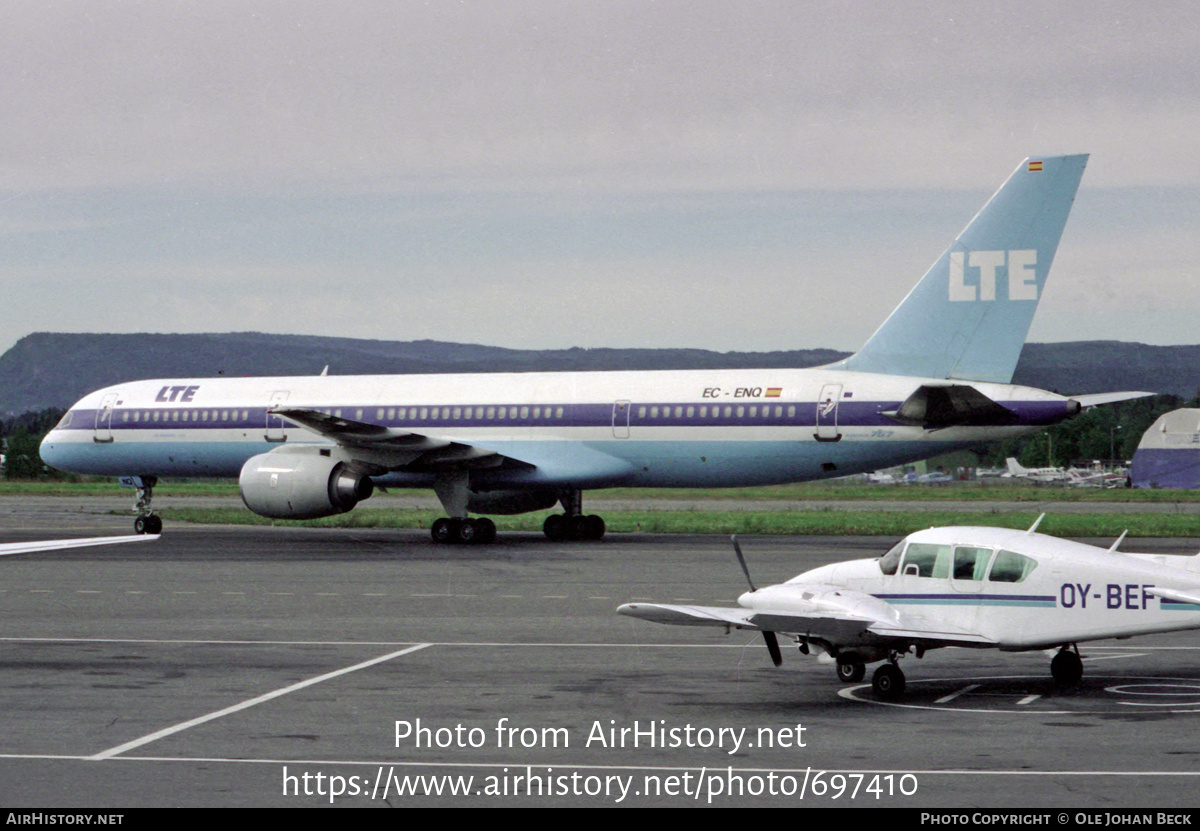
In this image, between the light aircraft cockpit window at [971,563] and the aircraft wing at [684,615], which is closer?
the aircraft wing at [684,615]

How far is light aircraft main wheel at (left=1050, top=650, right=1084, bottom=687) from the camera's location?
16.0 m

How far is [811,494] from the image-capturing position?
90.0 m

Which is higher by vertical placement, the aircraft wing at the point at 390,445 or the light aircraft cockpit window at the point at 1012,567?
the aircraft wing at the point at 390,445

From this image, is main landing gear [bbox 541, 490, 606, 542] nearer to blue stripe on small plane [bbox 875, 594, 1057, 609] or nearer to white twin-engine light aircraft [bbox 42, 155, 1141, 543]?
white twin-engine light aircraft [bbox 42, 155, 1141, 543]

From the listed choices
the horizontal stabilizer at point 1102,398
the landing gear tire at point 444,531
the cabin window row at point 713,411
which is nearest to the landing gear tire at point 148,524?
the landing gear tire at point 444,531

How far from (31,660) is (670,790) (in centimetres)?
1103

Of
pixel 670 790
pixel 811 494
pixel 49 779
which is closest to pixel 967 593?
pixel 670 790

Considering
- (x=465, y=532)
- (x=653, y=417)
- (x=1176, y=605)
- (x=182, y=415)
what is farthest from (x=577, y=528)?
(x=1176, y=605)

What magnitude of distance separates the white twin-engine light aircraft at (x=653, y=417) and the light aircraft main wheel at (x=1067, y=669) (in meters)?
19.7

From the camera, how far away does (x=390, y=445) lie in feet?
130

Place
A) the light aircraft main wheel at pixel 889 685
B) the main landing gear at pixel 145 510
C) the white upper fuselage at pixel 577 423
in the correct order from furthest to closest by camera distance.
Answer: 1. the main landing gear at pixel 145 510
2. the white upper fuselage at pixel 577 423
3. the light aircraft main wheel at pixel 889 685

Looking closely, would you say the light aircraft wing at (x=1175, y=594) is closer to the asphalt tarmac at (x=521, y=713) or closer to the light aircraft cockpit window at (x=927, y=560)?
the asphalt tarmac at (x=521, y=713)

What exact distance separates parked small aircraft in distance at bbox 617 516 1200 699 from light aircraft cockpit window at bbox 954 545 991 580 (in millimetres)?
11

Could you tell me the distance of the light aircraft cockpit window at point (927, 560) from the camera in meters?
15.5
